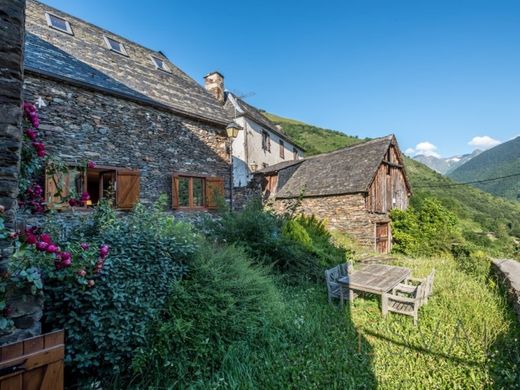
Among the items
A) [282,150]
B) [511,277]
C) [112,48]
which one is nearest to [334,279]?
[511,277]

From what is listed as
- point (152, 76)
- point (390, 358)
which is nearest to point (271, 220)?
point (390, 358)

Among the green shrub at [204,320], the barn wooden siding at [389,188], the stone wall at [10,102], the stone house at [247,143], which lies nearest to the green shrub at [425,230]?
the barn wooden siding at [389,188]

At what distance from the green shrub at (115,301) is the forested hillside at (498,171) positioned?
46.7 m

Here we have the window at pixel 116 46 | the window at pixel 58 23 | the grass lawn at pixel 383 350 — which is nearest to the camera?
the grass lawn at pixel 383 350

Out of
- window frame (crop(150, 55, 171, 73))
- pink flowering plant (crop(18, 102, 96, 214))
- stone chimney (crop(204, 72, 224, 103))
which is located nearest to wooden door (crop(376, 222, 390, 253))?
stone chimney (crop(204, 72, 224, 103))

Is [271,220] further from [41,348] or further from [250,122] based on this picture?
[250,122]

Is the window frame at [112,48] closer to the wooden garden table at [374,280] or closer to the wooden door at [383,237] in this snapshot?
the wooden garden table at [374,280]

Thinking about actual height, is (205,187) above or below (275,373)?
above

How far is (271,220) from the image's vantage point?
6.86 m

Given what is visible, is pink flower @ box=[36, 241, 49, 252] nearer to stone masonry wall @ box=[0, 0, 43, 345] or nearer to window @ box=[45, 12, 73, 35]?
stone masonry wall @ box=[0, 0, 43, 345]

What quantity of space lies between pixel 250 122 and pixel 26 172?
15.8m

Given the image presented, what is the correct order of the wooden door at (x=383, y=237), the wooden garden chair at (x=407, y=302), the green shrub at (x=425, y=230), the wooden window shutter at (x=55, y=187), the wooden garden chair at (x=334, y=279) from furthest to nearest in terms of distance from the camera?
the wooden door at (x=383, y=237) < the green shrub at (x=425, y=230) < the wooden garden chair at (x=334, y=279) < the wooden garden chair at (x=407, y=302) < the wooden window shutter at (x=55, y=187)

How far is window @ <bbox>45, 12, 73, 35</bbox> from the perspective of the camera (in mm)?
8914

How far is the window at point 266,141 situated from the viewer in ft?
64.0
